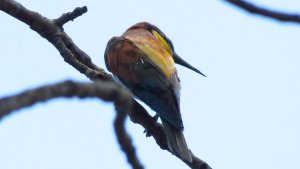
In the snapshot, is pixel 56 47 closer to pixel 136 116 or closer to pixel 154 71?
pixel 136 116

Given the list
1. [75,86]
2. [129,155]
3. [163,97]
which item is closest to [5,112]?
[75,86]

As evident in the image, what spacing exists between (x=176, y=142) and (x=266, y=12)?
285 centimetres

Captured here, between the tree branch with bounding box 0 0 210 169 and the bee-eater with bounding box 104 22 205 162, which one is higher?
the tree branch with bounding box 0 0 210 169

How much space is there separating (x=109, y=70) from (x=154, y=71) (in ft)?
2.52

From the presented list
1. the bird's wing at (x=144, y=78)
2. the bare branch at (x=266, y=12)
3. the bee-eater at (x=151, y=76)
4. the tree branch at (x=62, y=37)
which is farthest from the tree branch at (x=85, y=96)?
the bird's wing at (x=144, y=78)

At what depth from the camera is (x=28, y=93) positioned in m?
1.24

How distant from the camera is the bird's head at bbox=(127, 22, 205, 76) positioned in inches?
282

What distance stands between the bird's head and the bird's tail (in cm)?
235

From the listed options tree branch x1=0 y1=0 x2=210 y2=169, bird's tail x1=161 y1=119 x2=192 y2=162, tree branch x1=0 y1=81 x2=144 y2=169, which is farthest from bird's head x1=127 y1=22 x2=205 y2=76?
tree branch x1=0 y1=81 x2=144 y2=169

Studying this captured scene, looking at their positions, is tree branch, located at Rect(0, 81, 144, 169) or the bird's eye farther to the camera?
the bird's eye

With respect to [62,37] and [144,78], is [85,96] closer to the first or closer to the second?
[62,37]

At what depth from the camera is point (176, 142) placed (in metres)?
4.35

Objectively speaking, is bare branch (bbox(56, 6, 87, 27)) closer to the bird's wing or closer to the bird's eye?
the bird's wing

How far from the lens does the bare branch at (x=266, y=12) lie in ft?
5.03
